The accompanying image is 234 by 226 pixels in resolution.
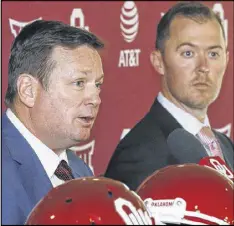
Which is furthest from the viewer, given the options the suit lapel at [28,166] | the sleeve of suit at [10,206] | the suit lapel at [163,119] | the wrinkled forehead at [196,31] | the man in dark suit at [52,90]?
the wrinkled forehead at [196,31]

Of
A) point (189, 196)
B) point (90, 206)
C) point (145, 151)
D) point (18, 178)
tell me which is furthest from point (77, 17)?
point (90, 206)

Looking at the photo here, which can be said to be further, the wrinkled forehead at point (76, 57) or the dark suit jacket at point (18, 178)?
the wrinkled forehead at point (76, 57)

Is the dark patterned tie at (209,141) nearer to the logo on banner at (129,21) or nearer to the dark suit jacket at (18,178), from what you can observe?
the logo on banner at (129,21)

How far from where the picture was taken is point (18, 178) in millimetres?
2002

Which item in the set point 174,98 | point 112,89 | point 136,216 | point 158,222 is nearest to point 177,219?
point 158,222

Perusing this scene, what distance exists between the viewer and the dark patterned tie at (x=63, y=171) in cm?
216

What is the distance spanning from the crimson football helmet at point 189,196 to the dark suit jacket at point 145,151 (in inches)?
34.0

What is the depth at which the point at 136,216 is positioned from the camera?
5.10 ft

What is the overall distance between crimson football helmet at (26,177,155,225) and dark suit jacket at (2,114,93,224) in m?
0.33

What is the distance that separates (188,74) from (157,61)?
0.42 ft

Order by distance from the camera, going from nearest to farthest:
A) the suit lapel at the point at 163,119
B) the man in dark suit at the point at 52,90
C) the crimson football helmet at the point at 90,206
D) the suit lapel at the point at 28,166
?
the crimson football helmet at the point at 90,206
the suit lapel at the point at 28,166
the man in dark suit at the point at 52,90
the suit lapel at the point at 163,119

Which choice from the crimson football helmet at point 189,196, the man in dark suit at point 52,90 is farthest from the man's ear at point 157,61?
the crimson football helmet at point 189,196

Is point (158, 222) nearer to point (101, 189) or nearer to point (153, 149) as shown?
point (101, 189)

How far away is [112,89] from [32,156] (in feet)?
3.35
